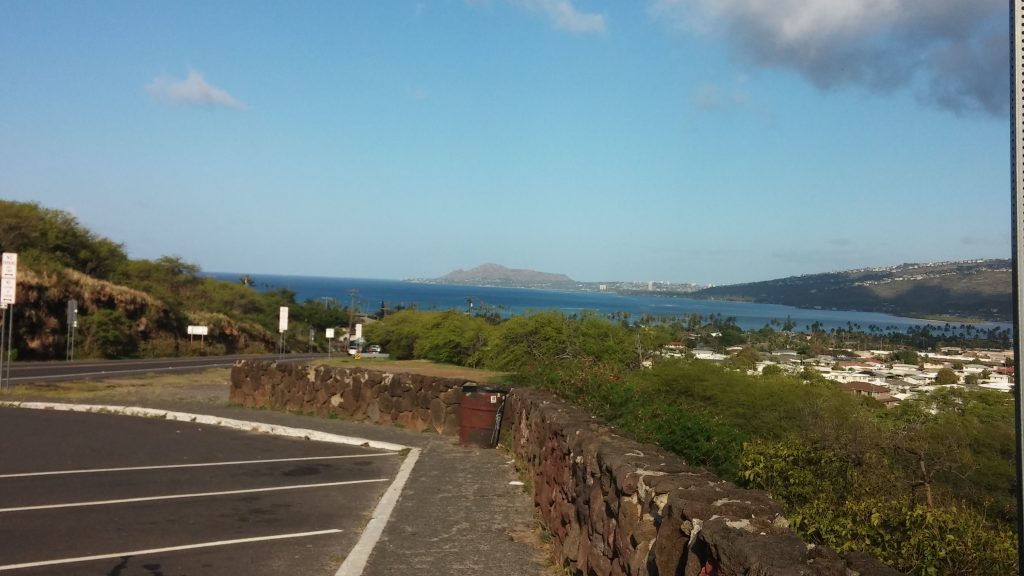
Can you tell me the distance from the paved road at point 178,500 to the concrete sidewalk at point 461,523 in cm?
49

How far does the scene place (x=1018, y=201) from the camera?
9.06ft

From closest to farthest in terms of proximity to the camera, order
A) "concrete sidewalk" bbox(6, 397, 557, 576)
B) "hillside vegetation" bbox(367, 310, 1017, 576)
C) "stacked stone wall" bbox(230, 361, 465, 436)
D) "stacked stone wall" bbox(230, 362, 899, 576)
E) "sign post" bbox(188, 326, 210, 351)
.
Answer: "stacked stone wall" bbox(230, 362, 899, 576) < "hillside vegetation" bbox(367, 310, 1017, 576) < "concrete sidewalk" bbox(6, 397, 557, 576) < "stacked stone wall" bbox(230, 361, 465, 436) < "sign post" bbox(188, 326, 210, 351)

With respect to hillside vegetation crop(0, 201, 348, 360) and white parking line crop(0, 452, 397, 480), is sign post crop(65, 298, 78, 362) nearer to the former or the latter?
hillside vegetation crop(0, 201, 348, 360)

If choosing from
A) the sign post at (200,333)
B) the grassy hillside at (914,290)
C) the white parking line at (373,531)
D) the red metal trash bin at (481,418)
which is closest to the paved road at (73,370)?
the sign post at (200,333)

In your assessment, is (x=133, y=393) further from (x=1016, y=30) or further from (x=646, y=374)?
(x=1016, y=30)

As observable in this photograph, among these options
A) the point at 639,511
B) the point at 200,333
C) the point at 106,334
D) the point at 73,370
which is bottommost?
the point at 73,370

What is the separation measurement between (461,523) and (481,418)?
547 cm

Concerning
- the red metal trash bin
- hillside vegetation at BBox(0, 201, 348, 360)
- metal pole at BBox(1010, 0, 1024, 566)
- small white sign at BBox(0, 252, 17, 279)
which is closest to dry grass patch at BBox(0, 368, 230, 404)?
small white sign at BBox(0, 252, 17, 279)

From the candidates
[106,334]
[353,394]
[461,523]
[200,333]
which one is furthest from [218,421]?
[200,333]

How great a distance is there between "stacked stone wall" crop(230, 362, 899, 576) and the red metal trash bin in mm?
1164

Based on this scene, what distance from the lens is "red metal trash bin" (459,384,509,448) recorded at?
14414 millimetres

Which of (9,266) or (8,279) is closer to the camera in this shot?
(8,279)

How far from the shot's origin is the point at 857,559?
3.56 meters

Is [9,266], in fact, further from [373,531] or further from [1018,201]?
[1018,201]
